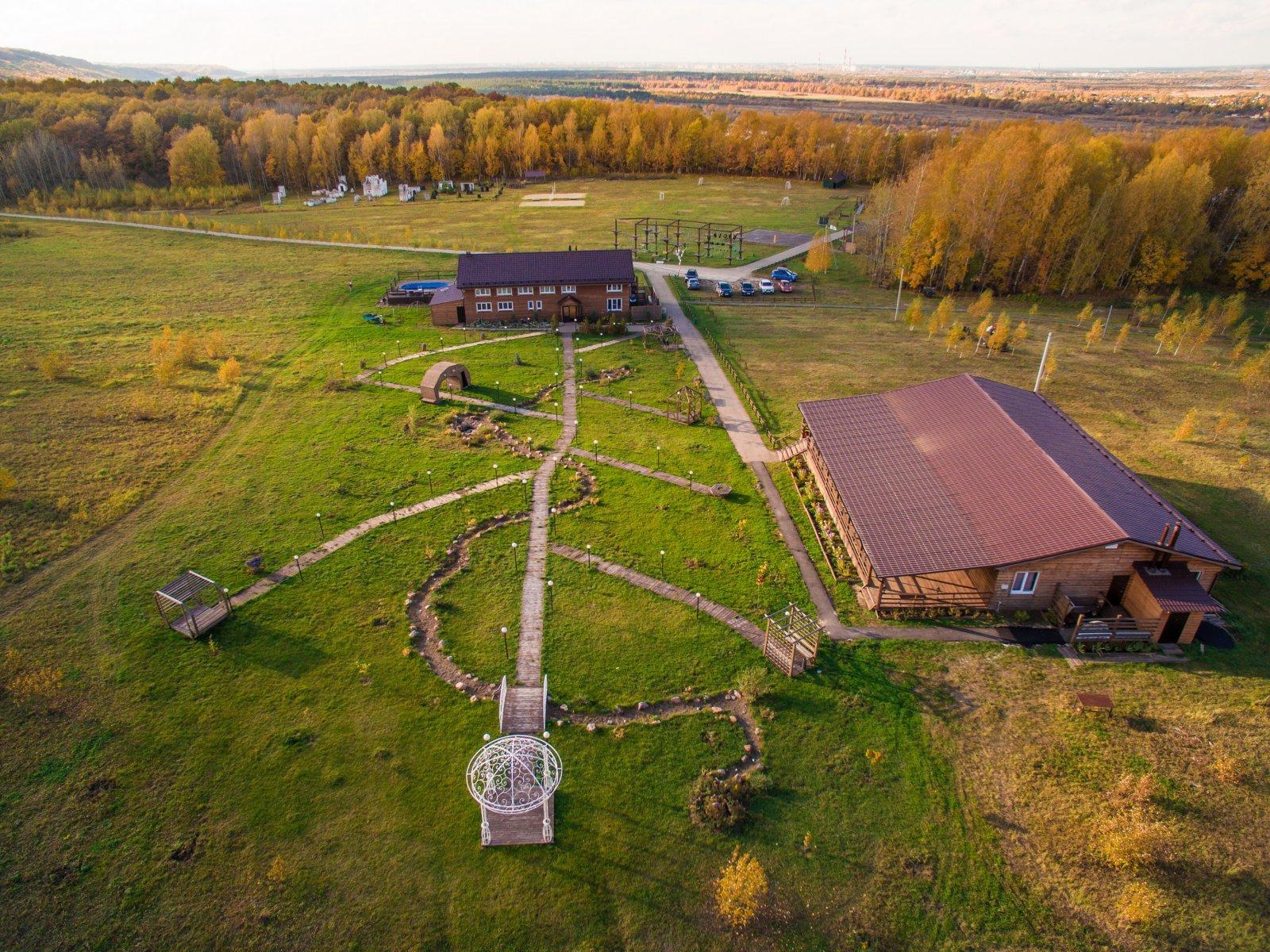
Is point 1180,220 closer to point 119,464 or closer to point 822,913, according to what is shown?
point 822,913

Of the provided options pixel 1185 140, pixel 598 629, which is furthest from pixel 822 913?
pixel 1185 140

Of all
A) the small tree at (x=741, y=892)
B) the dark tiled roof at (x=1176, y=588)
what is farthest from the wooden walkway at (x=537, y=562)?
the dark tiled roof at (x=1176, y=588)

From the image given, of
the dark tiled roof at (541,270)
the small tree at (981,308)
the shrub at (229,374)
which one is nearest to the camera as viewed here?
the shrub at (229,374)

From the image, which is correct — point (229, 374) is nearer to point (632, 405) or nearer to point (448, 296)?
point (448, 296)

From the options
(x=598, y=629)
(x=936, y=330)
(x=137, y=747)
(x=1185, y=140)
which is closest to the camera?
(x=137, y=747)

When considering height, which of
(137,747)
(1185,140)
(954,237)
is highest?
(1185,140)

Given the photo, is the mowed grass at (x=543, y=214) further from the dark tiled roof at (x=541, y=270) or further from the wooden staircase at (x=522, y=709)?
the wooden staircase at (x=522, y=709)

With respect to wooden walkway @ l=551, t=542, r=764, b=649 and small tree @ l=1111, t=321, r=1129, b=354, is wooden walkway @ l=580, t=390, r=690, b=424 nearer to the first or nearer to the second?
wooden walkway @ l=551, t=542, r=764, b=649
